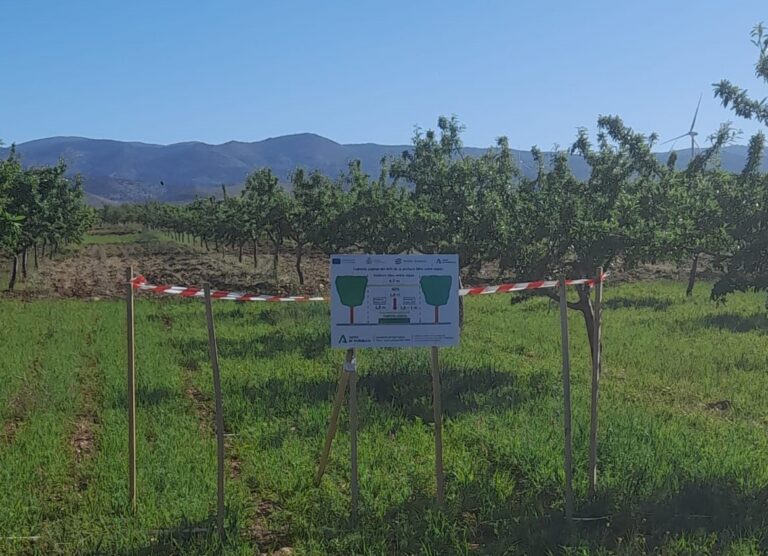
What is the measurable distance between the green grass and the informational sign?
1.38 meters

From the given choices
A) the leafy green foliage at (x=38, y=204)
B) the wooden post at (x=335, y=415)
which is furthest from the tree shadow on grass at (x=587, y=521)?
the leafy green foliage at (x=38, y=204)

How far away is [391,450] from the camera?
7121mm

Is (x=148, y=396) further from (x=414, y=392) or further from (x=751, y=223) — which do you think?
(x=751, y=223)

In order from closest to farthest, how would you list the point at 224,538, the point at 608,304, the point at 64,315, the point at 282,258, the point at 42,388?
the point at 224,538, the point at 42,388, the point at 64,315, the point at 608,304, the point at 282,258

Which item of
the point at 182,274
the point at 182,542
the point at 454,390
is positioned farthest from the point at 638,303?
the point at 182,274

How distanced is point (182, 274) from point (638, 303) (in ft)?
64.8

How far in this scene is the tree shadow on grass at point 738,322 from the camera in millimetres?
15336

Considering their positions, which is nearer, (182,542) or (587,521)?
(182,542)

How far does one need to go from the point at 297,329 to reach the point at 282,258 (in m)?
29.3

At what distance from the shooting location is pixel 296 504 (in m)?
5.86

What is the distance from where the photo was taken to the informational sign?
5.75 metres

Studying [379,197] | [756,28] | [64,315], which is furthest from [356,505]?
[64,315]

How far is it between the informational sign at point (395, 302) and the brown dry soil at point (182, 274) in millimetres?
11448

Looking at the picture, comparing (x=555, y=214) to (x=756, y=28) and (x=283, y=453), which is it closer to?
(x=756, y=28)
